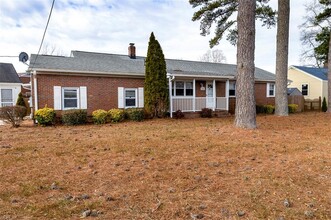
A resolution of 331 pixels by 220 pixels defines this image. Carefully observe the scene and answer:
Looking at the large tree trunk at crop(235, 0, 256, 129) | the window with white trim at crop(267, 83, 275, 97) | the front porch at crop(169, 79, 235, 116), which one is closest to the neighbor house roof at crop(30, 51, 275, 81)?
the front porch at crop(169, 79, 235, 116)

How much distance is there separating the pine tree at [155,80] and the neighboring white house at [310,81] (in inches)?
769

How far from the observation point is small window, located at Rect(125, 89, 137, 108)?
1493cm

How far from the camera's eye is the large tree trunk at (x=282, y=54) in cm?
1458

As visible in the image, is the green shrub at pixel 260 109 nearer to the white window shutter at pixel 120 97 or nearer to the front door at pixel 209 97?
the front door at pixel 209 97

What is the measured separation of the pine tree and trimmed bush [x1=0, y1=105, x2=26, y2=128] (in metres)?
6.21

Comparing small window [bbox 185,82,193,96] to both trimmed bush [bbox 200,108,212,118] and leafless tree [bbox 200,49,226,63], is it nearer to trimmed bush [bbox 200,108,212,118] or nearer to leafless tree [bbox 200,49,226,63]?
trimmed bush [bbox 200,108,212,118]

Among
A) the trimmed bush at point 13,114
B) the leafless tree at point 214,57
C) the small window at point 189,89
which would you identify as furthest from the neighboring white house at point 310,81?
the trimmed bush at point 13,114

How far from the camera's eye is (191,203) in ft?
11.5

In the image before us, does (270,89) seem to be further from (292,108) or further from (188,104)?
(188,104)

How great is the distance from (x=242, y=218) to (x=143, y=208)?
1.30 m

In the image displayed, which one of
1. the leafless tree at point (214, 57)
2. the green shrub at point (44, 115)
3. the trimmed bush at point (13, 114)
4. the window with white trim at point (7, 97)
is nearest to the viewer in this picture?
the trimmed bush at point (13, 114)

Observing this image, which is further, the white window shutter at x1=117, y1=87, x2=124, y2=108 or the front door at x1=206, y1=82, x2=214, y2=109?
the front door at x1=206, y1=82, x2=214, y2=109

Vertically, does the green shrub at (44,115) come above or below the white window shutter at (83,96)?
below

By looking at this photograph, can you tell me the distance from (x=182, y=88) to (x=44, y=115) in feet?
27.8
